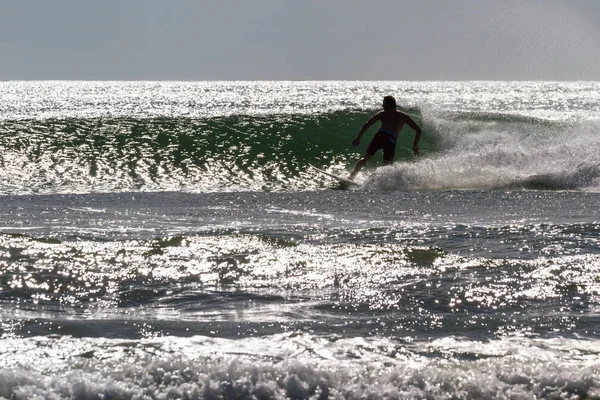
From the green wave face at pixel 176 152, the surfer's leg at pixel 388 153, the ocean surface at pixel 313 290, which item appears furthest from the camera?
the green wave face at pixel 176 152

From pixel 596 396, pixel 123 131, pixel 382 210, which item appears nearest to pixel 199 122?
pixel 123 131

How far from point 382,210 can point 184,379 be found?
8.02 meters

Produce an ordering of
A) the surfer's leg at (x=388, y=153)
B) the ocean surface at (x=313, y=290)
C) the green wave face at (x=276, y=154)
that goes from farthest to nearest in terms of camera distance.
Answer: the surfer's leg at (x=388, y=153) → the green wave face at (x=276, y=154) → the ocean surface at (x=313, y=290)

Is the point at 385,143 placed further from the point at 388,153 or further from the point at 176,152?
the point at 176,152

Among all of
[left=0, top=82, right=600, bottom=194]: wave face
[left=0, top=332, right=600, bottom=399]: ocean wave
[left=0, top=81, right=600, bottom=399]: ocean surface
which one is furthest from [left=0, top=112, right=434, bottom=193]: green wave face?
[left=0, top=332, right=600, bottom=399]: ocean wave

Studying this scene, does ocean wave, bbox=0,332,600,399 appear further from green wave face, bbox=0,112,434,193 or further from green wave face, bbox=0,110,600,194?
green wave face, bbox=0,112,434,193

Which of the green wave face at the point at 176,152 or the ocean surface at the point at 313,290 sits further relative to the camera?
the green wave face at the point at 176,152

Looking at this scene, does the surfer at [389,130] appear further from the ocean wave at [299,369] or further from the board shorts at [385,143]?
the ocean wave at [299,369]

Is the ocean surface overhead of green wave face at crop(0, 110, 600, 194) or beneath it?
beneath

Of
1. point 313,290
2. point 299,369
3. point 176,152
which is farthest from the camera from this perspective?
point 176,152

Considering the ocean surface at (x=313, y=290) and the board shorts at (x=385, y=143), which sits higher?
the board shorts at (x=385, y=143)

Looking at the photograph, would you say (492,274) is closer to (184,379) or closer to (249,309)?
(249,309)

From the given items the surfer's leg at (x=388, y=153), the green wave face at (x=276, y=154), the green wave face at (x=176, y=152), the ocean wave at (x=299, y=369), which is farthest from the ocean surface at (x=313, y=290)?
the green wave face at (x=176, y=152)

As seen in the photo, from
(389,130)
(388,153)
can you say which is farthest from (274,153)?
(389,130)
